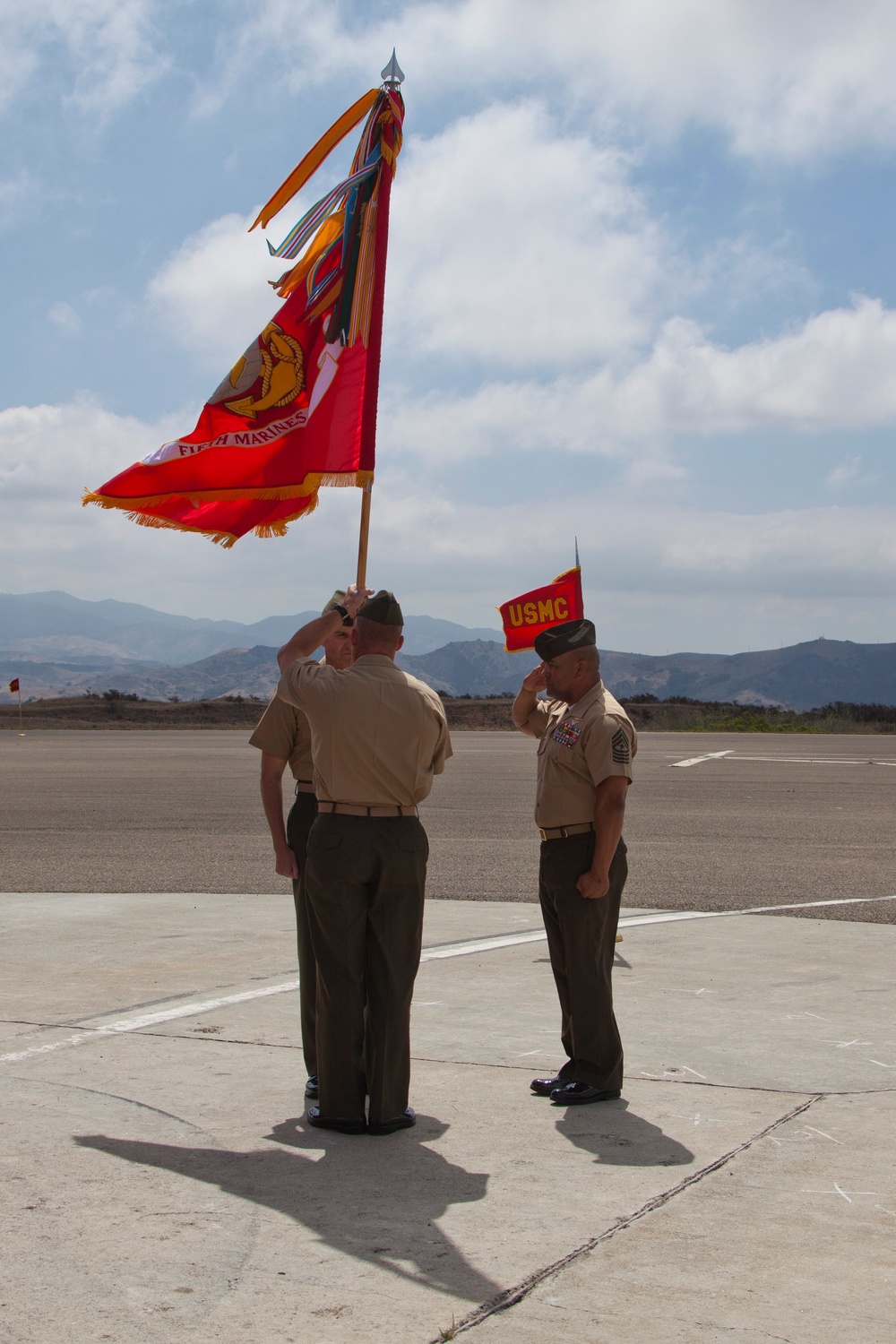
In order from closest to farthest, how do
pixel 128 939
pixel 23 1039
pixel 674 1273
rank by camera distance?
pixel 674 1273 < pixel 23 1039 < pixel 128 939

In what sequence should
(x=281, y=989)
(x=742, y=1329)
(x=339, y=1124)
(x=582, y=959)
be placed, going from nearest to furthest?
(x=742, y=1329)
(x=339, y=1124)
(x=582, y=959)
(x=281, y=989)

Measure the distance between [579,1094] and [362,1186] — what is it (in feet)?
3.86

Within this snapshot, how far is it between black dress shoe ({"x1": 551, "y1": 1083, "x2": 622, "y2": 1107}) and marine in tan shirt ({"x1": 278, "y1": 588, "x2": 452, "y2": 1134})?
0.59 m

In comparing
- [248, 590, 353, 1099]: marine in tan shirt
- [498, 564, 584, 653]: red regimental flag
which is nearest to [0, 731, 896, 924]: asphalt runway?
[498, 564, 584, 653]: red regimental flag

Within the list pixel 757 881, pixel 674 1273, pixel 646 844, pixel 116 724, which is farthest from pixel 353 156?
pixel 116 724

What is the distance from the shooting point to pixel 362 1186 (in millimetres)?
3898

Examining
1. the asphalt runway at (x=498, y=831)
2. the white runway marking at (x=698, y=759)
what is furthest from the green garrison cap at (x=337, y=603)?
the white runway marking at (x=698, y=759)

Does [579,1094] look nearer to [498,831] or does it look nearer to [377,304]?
[377,304]

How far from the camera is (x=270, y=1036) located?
5730mm

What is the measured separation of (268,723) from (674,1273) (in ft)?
8.88

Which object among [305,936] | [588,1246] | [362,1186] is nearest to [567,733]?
[305,936]

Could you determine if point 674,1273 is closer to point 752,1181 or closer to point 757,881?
point 752,1181

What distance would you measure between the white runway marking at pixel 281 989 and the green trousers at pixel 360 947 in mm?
1541

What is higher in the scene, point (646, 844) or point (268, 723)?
point (268, 723)
